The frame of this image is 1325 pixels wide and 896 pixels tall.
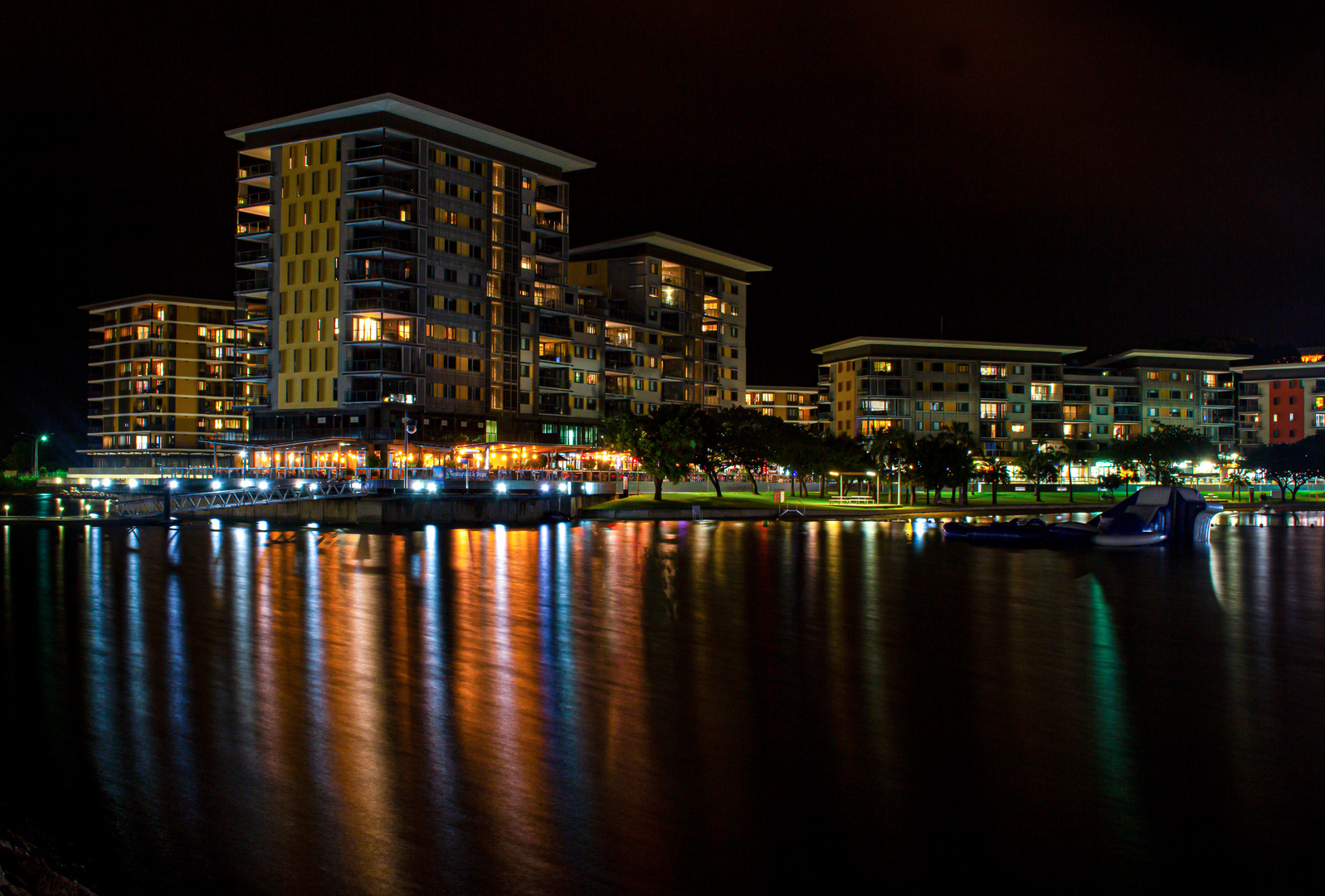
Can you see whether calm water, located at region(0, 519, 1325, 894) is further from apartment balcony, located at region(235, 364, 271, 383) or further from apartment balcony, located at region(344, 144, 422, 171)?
apartment balcony, located at region(235, 364, 271, 383)

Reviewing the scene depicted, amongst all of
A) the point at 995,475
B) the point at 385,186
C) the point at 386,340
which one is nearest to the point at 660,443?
the point at 386,340

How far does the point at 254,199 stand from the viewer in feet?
358

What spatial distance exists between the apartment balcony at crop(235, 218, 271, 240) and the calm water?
268ft

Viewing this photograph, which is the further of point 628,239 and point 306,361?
point 628,239

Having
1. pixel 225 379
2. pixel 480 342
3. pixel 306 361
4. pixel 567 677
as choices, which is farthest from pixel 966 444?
pixel 225 379

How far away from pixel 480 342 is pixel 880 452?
44.4 metres

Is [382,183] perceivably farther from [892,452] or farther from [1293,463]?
[1293,463]

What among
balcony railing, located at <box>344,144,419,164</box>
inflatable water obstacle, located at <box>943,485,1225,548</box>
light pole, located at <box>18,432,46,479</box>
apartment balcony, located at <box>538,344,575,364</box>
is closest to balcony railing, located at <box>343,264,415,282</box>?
balcony railing, located at <box>344,144,419,164</box>

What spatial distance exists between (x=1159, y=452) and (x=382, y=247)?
347 ft

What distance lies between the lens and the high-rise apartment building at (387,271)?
9975cm

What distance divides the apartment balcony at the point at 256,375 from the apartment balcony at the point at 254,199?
17161mm

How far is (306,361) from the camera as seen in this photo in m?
103

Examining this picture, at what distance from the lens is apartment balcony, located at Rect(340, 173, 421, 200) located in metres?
98.8

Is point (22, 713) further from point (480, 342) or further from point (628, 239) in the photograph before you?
point (628, 239)
